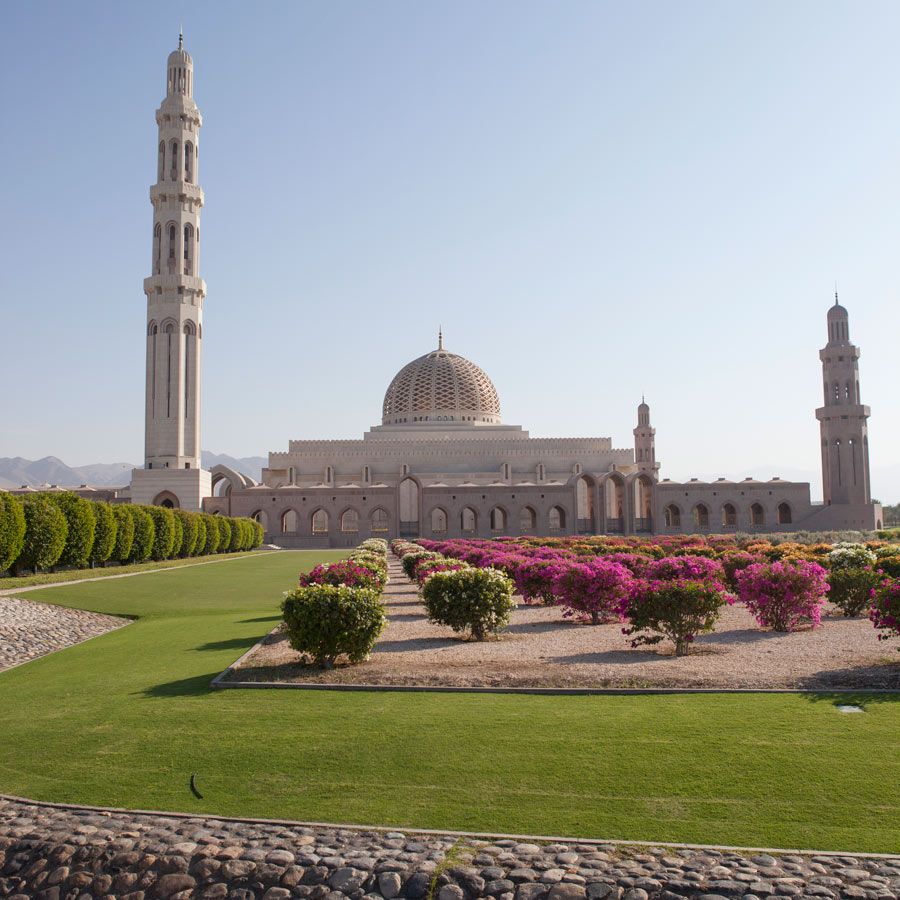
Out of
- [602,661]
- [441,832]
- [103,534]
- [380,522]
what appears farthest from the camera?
[380,522]

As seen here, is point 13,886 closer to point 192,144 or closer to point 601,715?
point 601,715

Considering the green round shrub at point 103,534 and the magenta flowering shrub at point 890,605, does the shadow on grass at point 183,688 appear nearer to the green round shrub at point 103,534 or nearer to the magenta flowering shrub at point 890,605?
the magenta flowering shrub at point 890,605

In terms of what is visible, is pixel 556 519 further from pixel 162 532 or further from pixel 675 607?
pixel 675 607

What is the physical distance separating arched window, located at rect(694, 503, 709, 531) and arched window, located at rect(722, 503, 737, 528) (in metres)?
0.82

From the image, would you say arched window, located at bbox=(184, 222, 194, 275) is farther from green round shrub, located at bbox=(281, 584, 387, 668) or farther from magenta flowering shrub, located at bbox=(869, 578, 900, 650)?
magenta flowering shrub, located at bbox=(869, 578, 900, 650)

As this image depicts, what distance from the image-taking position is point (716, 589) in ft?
29.7

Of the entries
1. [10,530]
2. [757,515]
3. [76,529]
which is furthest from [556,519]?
[10,530]

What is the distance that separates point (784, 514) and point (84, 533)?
3473 cm

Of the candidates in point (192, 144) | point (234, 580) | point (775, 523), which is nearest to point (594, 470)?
point (775, 523)

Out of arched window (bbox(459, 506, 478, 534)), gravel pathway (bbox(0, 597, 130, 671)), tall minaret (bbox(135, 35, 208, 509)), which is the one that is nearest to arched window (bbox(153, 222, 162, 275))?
tall minaret (bbox(135, 35, 208, 509))

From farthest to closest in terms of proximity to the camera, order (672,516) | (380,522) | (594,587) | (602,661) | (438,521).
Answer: (380,522) < (438,521) < (672,516) < (594,587) < (602,661)

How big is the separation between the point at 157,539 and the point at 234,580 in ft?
25.3

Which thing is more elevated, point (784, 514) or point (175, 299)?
point (175, 299)

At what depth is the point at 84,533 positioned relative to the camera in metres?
20.9
